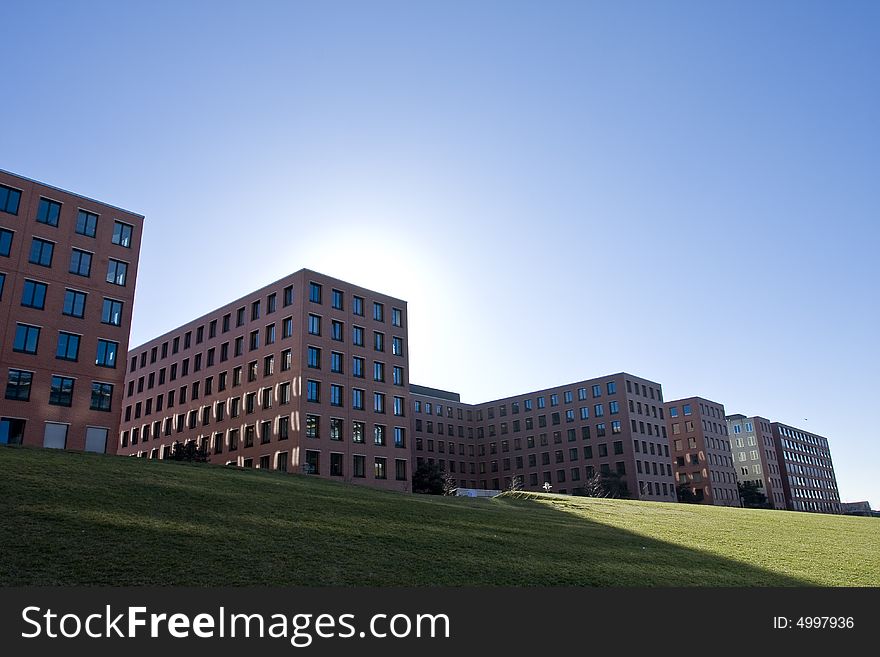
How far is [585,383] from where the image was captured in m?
108

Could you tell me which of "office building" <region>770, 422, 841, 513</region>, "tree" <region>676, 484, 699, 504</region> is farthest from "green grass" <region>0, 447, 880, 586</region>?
"office building" <region>770, 422, 841, 513</region>

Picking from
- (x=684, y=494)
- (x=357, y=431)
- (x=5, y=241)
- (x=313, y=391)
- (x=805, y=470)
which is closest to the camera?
(x=5, y=241)

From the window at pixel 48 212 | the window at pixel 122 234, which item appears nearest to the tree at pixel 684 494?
the window at pixel 122 234

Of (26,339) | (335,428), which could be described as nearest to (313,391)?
(335,428)

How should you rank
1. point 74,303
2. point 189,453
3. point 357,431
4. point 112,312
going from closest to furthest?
point 74,303 → point 112,312 → point 189,453 → point 357,431

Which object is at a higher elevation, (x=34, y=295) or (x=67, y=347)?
(x=34, y=295)

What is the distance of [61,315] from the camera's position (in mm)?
47375

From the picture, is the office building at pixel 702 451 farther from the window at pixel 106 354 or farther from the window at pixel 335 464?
the window at pixel 106 354

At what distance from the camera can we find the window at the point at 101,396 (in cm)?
4753

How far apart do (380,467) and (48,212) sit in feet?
118

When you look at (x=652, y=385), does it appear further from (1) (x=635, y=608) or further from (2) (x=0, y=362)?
(1) (x=635, y=608)

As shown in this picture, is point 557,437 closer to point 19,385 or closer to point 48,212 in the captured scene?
point 19,385

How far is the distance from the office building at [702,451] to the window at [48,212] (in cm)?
10831

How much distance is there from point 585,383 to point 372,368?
51.3 metres
